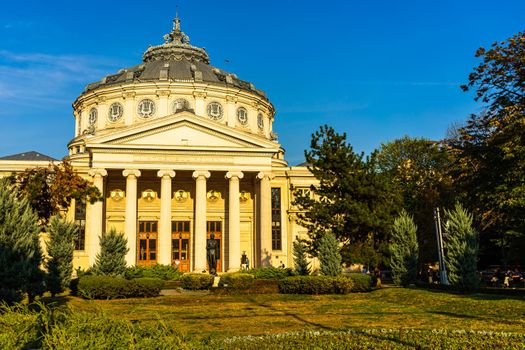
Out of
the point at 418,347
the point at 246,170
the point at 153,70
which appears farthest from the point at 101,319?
the point at 153,70

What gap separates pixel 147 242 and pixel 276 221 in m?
12.9

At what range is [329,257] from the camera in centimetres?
3359

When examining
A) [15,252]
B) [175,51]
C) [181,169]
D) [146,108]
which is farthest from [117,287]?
[175,51]

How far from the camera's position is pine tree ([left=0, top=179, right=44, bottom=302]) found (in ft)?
58.9

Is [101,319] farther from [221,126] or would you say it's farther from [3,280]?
[221,126]

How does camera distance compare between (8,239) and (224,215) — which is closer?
(8,239)

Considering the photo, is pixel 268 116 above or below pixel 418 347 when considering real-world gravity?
above

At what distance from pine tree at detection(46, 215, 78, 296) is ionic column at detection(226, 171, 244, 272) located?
19.5 metres

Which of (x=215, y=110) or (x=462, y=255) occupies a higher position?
(x=215, y=110)

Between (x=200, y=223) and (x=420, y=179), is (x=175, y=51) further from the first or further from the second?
(x=420, y=179)

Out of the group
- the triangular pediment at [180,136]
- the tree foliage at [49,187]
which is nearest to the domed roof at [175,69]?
the triangular pediment at [180,136]

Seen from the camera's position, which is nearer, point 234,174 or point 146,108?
point 234,174

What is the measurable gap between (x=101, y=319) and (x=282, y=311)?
1338 cm

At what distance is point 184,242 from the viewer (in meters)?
53.7
